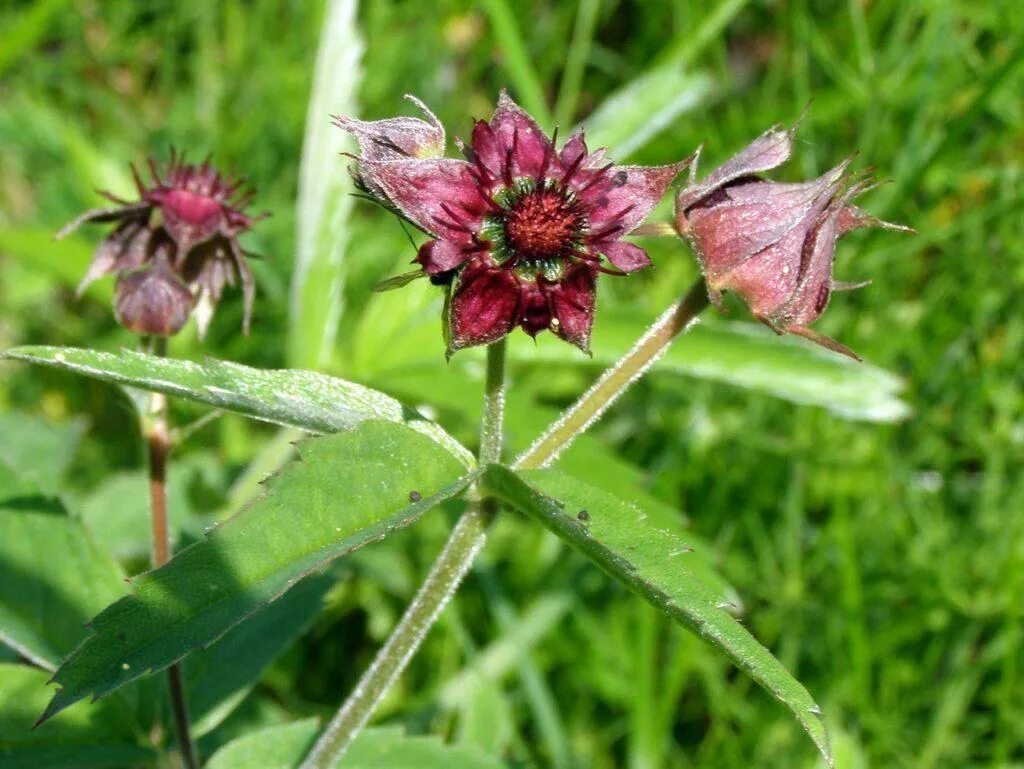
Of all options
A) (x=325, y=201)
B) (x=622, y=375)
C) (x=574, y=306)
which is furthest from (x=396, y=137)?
(x=325, y=201)

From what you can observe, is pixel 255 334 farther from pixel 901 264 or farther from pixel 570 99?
→ pixel 901 264

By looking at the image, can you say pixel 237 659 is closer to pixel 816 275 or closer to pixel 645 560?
pixel 645 560

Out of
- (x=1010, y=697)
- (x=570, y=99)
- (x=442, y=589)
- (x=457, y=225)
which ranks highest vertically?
(x=570, y=99)

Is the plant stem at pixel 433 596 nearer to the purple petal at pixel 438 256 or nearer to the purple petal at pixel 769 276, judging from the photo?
the purple petal at pixel 438 256

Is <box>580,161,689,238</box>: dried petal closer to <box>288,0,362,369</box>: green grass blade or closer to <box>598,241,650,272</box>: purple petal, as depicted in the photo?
<box>598,241,650,272</box>: purple petal

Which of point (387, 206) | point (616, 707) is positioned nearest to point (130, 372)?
point (387, 206)

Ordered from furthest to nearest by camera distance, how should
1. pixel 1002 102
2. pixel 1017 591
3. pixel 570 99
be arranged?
pixel 570 99
pixel 1002 102
pixel 1017 591
